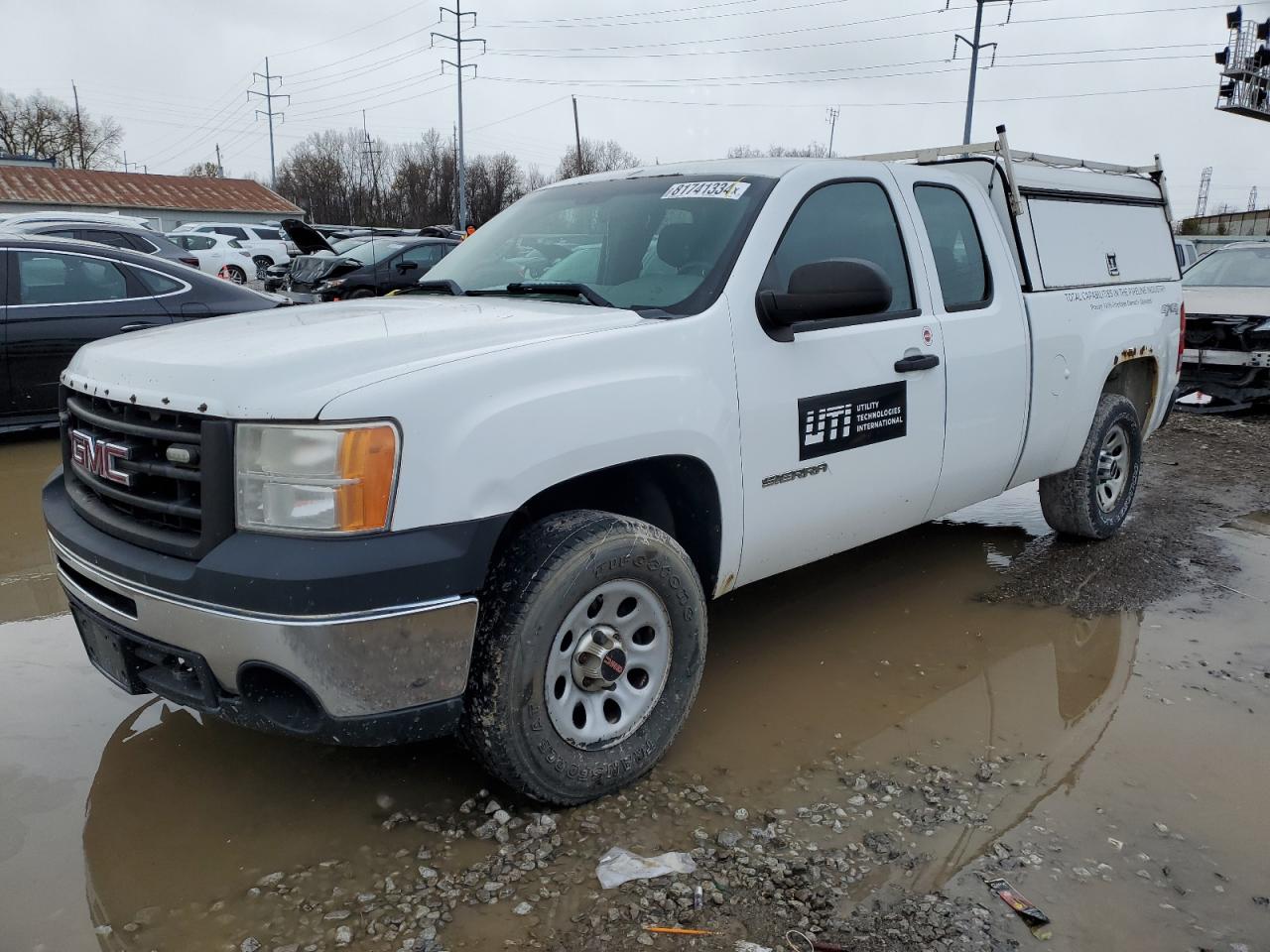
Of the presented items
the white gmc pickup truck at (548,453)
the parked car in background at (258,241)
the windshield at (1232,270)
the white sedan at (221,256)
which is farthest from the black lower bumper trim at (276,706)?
the parked car in background at (258,241)

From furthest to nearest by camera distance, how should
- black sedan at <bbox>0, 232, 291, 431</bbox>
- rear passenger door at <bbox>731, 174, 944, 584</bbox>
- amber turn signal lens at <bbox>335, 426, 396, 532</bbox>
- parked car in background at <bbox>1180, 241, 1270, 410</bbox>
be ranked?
parked car in background at <bbox>1180, 241, 1270, 410</bbox> < black sedan at <bbox>0, 232, 291, 431</bbox> < rear passenger door at <bbox>731, 174, 944, 584</bbox> < amber turn signal lens at <bbox>335, 426, 396, 532</bbox>

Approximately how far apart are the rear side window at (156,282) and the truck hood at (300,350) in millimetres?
4611

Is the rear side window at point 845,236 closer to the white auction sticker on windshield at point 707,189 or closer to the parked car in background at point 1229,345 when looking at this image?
the white auction sticker on windshield at point 707,189

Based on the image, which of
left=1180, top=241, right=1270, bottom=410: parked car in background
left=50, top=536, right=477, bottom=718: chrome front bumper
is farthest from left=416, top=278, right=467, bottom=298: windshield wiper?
left=1180, top=241, right=1270, bottom=410: parked car in background

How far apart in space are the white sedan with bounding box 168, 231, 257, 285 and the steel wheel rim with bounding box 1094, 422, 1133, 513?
20699 mm

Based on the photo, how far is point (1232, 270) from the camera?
10.9 m

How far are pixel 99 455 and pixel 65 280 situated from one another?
5205 millimetres

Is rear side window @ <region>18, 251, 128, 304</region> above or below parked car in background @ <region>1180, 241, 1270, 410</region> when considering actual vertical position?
above

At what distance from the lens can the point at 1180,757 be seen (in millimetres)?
3309

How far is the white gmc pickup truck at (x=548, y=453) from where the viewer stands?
2365 millimetres

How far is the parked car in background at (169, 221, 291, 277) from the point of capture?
2503cm

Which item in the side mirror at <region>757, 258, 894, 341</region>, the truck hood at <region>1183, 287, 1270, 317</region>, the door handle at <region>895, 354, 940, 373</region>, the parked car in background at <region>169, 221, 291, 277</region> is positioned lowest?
the door handle at <region>895, 354, 940, 373</region>

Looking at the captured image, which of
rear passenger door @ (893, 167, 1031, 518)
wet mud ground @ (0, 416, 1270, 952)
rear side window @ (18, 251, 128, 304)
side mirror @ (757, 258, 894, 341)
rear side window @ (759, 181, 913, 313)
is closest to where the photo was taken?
wet mud ground @ (0, 416, 1270, 952)

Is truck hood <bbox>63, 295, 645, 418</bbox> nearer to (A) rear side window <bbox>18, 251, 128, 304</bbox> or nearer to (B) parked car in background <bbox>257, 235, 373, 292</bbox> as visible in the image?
(A) rear side window <bbox>18, 251, 128, 304</bbox>
